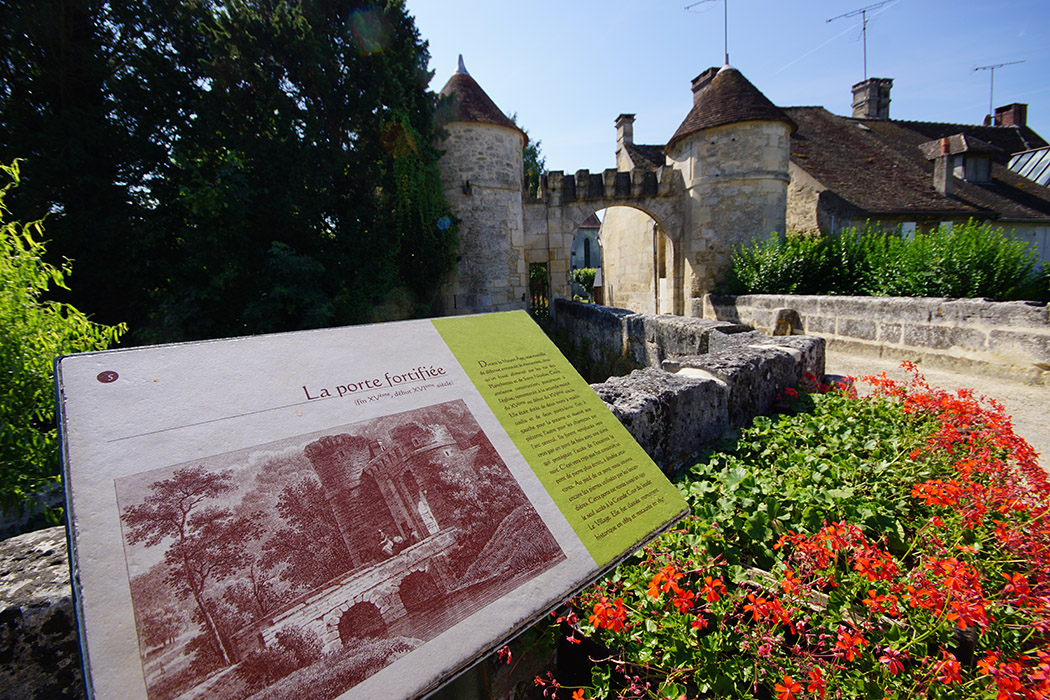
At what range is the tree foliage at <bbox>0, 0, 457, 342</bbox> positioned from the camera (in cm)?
802

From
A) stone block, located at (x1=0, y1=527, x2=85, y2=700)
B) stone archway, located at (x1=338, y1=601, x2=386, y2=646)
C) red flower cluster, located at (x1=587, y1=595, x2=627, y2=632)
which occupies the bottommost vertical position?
red flower cluster, located at (x1=587, y1=595, x2=627, y2=632)

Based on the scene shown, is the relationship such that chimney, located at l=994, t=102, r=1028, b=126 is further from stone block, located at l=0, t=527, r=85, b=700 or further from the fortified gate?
stone block, located at l=0, t=527, r=85, b=700

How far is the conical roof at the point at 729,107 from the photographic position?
36.2 feet

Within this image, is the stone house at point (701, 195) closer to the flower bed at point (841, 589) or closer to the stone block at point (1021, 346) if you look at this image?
the stone block at point (1021, 346)

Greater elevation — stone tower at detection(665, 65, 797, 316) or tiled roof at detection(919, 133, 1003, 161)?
tiled roof at detection(919, 133, 1003, 161)

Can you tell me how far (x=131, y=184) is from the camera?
867 centimetres

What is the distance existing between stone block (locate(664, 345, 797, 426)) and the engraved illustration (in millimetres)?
2301

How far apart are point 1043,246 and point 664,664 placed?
22.8m

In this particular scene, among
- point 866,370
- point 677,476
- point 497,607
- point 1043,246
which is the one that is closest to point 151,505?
point 497,607

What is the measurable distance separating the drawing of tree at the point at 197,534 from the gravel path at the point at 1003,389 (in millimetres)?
3997

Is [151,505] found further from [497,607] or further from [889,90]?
[889,90]

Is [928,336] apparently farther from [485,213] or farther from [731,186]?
[485,213]

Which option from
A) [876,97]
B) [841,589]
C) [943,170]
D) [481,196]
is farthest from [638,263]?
[841,589]

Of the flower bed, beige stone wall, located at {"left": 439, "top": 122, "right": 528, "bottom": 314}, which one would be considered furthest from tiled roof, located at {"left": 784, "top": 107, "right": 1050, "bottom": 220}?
the flower bed
